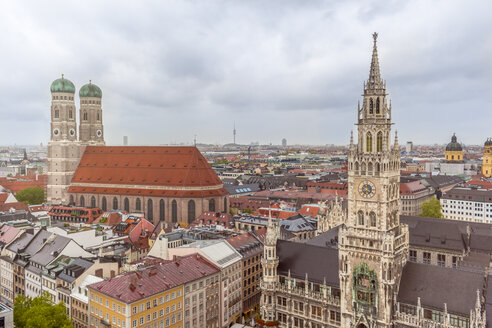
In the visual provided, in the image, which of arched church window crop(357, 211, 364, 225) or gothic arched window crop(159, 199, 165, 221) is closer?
arched church window crop(357, 211, 364, 225)

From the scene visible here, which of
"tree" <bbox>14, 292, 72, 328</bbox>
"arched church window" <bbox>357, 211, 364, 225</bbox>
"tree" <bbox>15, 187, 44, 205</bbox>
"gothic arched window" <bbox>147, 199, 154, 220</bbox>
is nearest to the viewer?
"tree" <bbox>14, 292, 72, 328</bbox>

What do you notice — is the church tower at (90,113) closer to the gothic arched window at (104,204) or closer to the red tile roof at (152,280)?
the gothic arched window at (104,204)

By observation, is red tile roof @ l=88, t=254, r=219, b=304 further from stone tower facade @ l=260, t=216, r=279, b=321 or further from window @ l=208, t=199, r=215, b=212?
window @ l=208, t=199, r=215, b=212

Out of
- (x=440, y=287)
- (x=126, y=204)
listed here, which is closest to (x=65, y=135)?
(x=126, y=204)

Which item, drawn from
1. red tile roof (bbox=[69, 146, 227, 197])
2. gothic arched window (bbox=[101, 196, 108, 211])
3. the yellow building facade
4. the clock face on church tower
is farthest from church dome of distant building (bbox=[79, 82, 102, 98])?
the clock face on church tower

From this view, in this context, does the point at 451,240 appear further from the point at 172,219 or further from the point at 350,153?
the point at 172,219

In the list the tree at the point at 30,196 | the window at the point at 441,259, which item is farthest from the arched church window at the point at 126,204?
the window at the point at 441,259
